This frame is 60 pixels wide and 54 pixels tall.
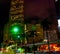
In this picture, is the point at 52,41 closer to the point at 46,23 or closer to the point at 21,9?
the point at 46,23

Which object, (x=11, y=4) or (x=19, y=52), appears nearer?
(x=19, y=52)

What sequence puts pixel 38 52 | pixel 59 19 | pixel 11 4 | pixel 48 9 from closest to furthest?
pixel 38 52, pixel 48 9, pixel 59 19, pixel 11 4

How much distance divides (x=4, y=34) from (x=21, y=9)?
270 inches

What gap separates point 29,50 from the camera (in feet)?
58.7

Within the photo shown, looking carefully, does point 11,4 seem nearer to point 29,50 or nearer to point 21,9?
point 21,9

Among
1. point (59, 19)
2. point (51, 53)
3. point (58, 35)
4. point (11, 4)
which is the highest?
point (11, 4)

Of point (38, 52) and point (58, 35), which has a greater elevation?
point (58, 35)

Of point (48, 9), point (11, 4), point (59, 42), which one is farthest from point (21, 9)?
point (59, 42)

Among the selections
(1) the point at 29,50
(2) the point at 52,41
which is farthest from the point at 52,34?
(1) the point at 29,50

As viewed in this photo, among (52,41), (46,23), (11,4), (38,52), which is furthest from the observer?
(11,4)

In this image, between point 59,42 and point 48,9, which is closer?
point 59,42

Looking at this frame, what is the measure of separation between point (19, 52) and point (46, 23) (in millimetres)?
3140

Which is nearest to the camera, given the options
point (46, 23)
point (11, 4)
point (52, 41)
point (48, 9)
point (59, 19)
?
point (46, 23)

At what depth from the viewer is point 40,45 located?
66.6ft
